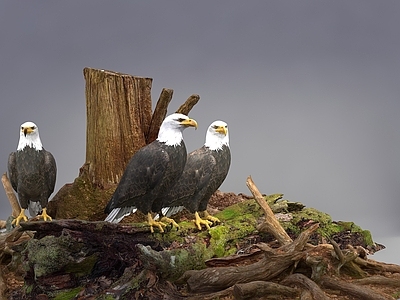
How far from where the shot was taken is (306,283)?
12.4ft

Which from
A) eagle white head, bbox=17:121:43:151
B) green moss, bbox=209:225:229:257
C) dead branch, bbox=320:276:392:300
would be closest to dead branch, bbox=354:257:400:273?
dead branch, bbox=320:276:392:300

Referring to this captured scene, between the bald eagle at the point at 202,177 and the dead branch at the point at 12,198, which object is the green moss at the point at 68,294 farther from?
the dead branch at the point at 12,198

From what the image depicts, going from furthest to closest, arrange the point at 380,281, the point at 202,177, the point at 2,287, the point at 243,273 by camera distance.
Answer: the point at 202,177 < the point at 2,287 < the point at 380,281 < the point at 243,273

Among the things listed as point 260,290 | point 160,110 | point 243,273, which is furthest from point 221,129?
point 260,290

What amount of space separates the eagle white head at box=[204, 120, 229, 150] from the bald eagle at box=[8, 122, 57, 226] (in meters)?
1.57

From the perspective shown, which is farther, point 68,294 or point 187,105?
point 187,105

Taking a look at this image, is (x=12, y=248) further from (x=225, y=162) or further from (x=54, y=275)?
(x=225, y=162)

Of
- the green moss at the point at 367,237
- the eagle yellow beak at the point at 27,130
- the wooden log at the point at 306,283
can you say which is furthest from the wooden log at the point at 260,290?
the eagle yellow beak at the point at 27,130

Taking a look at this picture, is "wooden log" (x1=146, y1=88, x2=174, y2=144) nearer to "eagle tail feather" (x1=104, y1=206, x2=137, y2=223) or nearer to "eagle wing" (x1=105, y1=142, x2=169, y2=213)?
"eagle wing" (x1=105, y1=142, x2=169, y2=213)

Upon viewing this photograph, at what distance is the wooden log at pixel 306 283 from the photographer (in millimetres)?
3650

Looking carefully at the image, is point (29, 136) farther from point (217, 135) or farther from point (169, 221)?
point (217, 135)

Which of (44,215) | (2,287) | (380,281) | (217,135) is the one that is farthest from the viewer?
(44,215)

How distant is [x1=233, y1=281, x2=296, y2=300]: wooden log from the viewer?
12.1 feet

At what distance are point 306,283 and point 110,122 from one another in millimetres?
2615
